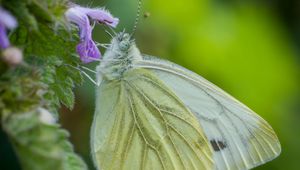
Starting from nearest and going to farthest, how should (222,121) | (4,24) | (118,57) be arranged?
1. (4,24)
2. (118,57)
3. (222,121)

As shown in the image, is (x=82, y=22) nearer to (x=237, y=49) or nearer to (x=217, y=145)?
(x=217, y=145)

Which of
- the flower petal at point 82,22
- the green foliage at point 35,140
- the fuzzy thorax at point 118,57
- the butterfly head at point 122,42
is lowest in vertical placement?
the green foliage at point 35,140

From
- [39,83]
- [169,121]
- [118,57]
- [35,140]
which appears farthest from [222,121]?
[35,140]

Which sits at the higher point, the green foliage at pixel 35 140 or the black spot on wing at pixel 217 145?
the green foliage at pixel 35 140

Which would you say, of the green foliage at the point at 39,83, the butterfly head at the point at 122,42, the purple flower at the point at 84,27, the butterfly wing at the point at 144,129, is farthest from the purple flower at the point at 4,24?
the butterfly head at the point at 122,42

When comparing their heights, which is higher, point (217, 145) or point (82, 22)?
point (82, 22)

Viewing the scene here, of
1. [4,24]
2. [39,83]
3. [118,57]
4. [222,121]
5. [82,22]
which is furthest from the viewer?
[222,121]

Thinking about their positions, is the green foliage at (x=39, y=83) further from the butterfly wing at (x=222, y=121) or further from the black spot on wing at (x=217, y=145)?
the black spot on wing at (x=217, y=145)

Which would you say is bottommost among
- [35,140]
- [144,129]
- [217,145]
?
[217,145]
